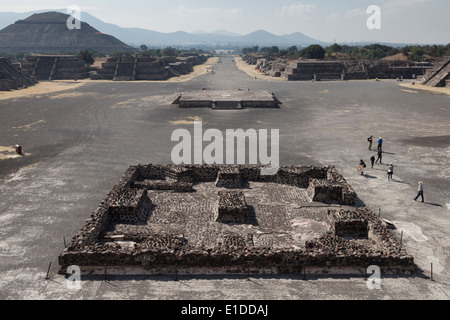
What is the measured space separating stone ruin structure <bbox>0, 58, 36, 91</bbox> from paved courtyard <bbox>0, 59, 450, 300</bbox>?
10274 millimetres

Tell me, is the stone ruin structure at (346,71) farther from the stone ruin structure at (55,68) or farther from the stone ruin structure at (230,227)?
the stone ruin structure at (230,227)

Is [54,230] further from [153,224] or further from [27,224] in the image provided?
[153,224]

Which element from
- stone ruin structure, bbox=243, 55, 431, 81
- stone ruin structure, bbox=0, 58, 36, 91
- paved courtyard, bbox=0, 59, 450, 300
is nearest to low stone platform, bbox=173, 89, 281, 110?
paved courtyard, bbox=0, 59, 450, 300

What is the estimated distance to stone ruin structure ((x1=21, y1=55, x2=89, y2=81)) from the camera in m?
81.4

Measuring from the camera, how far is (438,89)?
60250 mm

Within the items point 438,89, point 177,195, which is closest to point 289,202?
point 177,195

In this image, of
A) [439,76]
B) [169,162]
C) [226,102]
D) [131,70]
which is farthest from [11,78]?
[439,76]

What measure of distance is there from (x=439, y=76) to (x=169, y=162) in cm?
6116

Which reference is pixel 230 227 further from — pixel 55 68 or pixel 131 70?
pixel 55 68

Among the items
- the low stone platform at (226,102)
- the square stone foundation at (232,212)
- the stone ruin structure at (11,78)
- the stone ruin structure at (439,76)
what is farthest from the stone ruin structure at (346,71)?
the square stone foundation at (232,212)

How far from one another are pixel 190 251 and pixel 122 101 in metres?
42.0

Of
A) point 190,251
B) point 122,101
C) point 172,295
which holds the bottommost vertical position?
point 172,295

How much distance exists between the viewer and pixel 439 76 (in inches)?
2534

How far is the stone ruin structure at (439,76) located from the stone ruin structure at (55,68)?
2960 inches
